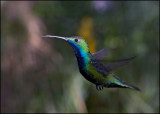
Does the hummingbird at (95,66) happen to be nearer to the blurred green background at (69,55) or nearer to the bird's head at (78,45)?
the bird's head at (78,45)

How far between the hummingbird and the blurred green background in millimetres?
1604

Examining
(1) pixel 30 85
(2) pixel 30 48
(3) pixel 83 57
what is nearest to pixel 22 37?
(2) pixel 30 48

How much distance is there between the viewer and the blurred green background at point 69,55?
263cm

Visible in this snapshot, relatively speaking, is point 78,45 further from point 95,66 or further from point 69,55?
point 69,55

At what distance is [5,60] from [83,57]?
6.14ft

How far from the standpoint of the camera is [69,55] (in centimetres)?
294

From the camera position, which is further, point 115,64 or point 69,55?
point 69,55

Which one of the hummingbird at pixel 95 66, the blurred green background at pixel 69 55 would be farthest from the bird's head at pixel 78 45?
the blurred green background at pixel 69 55

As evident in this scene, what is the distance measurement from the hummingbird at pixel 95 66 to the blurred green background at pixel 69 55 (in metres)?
1.60

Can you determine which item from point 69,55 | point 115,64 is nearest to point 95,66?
point 115,64

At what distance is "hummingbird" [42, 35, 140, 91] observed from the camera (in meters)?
0.80

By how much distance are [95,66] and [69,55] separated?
2072 millimetres

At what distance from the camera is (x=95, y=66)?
0.87 m

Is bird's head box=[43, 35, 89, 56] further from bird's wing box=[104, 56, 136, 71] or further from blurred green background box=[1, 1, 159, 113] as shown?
blurred green background box=[1, 1, 159, 113]
